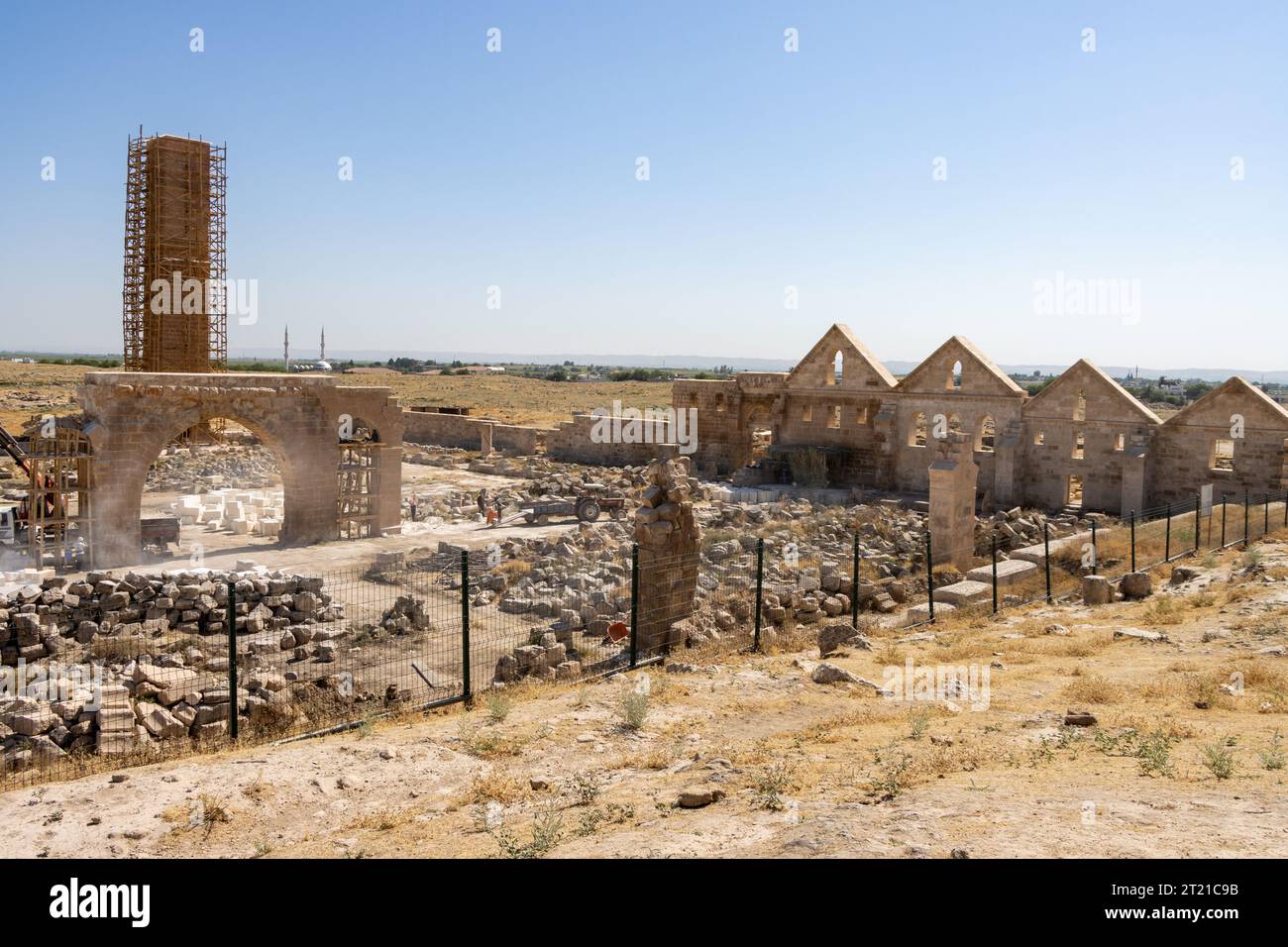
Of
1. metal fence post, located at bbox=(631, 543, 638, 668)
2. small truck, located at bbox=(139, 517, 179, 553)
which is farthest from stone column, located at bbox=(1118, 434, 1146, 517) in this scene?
small truck, located at bbox=(139, 517, 179, 553)

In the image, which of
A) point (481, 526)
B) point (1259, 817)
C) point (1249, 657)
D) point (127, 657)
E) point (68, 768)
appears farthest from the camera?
point (481, 526)

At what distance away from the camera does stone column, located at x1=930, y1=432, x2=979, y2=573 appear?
1850 cm

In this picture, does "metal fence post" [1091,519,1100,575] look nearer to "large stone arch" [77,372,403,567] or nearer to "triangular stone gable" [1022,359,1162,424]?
"triangular stone gable" [1022,359,1162,424]

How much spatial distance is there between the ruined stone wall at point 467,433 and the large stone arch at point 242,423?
711 inches

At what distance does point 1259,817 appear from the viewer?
551 cm

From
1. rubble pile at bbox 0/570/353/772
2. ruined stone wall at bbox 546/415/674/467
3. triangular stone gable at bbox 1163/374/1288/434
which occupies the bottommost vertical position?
rubble pile at bbox 0/570/353/772

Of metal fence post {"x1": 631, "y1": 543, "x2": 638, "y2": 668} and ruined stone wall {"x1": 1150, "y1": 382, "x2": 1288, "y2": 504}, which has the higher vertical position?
ruined stone wall {"x1": 1150, "y1": 382, "x2": 1288, "y2": 504}

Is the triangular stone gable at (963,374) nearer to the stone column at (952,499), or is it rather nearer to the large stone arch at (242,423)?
the stone column at (952,499)

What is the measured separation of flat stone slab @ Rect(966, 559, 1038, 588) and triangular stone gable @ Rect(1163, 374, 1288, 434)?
981 centimetres

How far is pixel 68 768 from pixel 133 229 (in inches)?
1537

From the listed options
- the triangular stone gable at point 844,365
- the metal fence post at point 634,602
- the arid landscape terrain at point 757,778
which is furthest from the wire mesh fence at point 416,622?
the triangular stone gable at point 844,365

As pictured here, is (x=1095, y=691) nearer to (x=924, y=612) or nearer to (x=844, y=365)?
(x=924, y=612)

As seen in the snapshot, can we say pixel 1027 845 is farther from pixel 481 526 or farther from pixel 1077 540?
pixel 481 526
